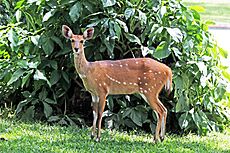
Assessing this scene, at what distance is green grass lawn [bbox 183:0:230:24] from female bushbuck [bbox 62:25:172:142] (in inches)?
658

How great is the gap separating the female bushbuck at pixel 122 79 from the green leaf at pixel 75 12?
89cm

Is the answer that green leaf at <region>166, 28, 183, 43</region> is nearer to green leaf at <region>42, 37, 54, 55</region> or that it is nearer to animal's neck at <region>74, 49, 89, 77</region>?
animal's neck at <region>74, 49, 89, 77</region>

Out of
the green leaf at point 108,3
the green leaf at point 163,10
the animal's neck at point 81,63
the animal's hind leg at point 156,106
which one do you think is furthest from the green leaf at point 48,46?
the animal's hind leg at point 156,106

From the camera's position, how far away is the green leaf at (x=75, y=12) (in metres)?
8.31

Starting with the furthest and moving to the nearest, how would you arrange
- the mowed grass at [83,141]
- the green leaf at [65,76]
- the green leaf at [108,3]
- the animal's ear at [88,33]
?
1. the green leaf at [65,76]
2. the green leaf at [108,3]
3. the animal's ear at [88,33]
4. the mowed grass at [83,141]

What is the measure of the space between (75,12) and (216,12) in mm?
20485

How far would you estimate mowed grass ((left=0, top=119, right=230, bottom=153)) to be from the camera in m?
7.12

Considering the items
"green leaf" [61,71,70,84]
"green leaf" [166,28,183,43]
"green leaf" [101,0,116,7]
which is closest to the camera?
"green leaf" [166,28,183,43]

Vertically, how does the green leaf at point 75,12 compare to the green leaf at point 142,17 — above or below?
above

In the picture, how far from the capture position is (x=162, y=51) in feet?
26.8

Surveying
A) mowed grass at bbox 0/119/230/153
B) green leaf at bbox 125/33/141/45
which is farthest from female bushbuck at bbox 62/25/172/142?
green leaf at bbox 125/33/141/45

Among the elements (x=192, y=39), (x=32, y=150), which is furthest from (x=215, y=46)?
(x=32, y=150)

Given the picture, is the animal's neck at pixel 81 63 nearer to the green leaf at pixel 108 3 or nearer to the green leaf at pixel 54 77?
the green leaf at pixel 108 3

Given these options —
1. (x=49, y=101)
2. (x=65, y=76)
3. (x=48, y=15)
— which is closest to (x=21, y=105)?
(x=49, y=101)
